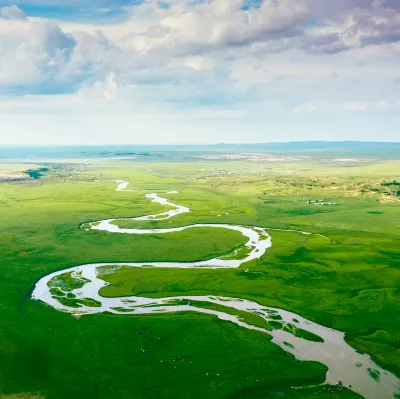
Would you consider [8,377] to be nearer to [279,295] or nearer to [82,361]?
[82,361]

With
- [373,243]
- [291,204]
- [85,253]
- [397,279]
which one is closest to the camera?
[397,279]

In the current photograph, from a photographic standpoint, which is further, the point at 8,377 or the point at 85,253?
the point at 85,253

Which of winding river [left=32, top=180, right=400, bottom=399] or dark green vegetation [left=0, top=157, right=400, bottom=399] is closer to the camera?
dark green vegetation [left=0, top=157, right=400, bottom=399]

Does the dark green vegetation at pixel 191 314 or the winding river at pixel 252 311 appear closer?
the dark green vegetation at pixel 191 314

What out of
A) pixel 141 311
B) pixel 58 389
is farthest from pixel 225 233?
pixel 58 389

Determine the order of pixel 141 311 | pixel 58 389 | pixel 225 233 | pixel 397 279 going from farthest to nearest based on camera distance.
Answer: pixel 225 233, pixel 397 279, pixel 141 311, pixel 58 389
